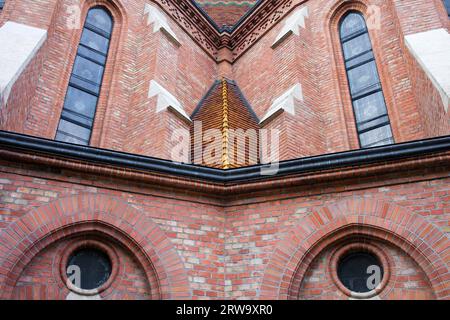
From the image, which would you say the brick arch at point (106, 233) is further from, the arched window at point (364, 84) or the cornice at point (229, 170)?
the arched window at point (364, 84)

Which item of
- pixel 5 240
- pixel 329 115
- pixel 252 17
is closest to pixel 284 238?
pixel 5 240

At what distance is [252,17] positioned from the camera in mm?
12727

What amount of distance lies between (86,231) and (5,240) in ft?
3.17

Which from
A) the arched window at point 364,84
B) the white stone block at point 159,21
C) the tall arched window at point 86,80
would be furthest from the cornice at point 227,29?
the tall arched window at point 86,80

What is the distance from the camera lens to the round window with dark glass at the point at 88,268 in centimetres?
588

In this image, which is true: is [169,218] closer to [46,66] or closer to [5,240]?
[5,240]

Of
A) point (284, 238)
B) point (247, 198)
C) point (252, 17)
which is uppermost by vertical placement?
point (252, 17)

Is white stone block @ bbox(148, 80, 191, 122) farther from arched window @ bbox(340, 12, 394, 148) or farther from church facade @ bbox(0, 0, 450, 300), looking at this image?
arched window @ bbox(340, 12, 394, 148)

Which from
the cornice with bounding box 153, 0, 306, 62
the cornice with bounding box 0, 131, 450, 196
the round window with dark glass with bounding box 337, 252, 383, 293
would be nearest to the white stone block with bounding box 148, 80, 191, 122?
the cornice with bounding box 0, 131, 450, 196

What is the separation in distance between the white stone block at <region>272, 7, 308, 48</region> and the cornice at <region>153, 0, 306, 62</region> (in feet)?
1.28

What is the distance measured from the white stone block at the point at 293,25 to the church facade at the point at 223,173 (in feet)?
1.64

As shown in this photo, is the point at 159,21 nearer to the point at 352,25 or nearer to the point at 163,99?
the point at 163,99

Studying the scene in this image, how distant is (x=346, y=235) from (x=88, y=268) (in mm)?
3438

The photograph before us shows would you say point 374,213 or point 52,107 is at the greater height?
point 52,107
